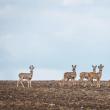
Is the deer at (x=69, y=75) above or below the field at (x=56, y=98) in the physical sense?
above

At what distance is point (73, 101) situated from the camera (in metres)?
41.0

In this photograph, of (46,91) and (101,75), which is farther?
(101,75)

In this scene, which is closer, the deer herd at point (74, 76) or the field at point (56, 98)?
the field at point (56, 98)

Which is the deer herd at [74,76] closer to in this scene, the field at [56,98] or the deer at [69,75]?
the deer at [69,75]

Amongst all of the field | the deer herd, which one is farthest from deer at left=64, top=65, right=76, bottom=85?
the field

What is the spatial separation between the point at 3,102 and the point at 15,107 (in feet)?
7.03

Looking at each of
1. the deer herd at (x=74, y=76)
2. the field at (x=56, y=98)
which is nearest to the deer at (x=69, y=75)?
the deer herd at (x=74, y=76)

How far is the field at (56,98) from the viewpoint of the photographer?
37.4m

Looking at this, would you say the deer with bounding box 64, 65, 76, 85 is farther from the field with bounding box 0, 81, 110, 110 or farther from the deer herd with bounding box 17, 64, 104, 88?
the field with bounding box 0, 81, 110, 110

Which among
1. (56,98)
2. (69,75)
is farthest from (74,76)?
(56,98)

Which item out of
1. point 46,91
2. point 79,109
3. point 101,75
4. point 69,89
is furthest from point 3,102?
point 101,75

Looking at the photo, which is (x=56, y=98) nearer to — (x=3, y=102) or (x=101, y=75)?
(x=3, y=102)

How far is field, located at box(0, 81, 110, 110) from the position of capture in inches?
1473

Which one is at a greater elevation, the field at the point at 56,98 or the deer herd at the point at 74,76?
the deer herd at the point at 74,76
